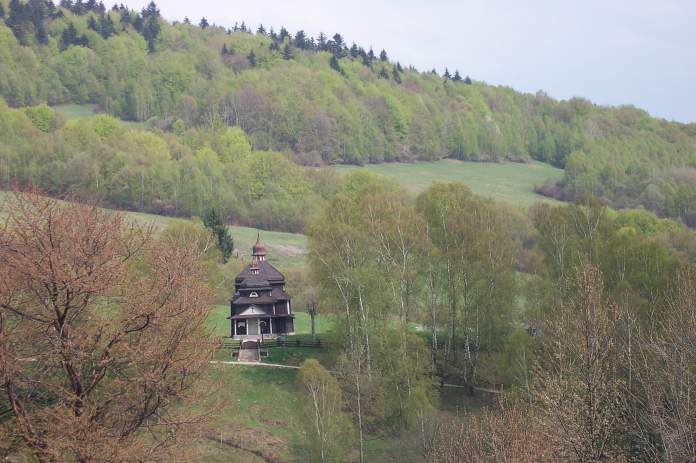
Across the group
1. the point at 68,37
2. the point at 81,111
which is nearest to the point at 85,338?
the point at 81,111

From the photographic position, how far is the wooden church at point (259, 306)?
57188 millimetres

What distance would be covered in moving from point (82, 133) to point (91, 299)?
10727 centimetres

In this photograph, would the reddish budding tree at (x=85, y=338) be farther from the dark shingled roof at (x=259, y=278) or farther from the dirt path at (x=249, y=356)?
the dark shingled roof at (x=259, y=278)

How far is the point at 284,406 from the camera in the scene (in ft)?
151

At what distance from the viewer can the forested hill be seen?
157 meters

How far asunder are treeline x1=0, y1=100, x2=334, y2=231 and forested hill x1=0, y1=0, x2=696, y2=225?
85.6ft

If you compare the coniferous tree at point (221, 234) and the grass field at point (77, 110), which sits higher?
the grass field at point (77, 110)

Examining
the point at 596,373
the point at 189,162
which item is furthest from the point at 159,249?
the point at 189,162

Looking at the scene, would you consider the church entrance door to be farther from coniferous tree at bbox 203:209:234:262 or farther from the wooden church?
coniferous tree at bbox 203:209:234:262

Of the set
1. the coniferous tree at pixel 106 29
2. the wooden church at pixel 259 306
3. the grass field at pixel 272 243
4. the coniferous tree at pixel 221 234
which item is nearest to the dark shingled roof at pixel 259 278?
Result: the wooden church at pixel 259 306

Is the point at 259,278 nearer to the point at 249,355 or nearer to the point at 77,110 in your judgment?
the point at 249,355

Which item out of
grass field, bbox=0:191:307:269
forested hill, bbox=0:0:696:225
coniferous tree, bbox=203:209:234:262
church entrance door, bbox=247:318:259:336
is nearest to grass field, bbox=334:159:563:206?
forested hill, bbox=0:0:696:225

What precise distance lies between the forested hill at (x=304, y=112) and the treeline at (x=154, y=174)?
26.1 meters

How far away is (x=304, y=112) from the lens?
16438 cm
